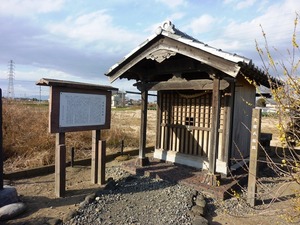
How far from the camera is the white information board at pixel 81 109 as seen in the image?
5059mm

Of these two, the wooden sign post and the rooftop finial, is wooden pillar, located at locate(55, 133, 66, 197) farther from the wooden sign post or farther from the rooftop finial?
the rooftop finial

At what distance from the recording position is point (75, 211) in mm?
4117

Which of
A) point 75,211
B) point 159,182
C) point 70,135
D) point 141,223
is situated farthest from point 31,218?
point 70,135

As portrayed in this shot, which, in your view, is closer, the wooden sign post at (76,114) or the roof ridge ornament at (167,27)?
the wooden sign post at (76,114)

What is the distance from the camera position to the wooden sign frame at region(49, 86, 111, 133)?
4836mm

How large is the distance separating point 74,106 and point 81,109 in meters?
0.21

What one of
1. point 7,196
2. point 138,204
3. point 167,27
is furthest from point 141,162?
point 167,27

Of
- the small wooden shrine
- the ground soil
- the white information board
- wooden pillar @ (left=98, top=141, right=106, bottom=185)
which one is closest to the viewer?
the ground soil

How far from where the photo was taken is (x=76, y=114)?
5312 millimetres

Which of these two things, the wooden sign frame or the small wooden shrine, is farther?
the small wooden shrine

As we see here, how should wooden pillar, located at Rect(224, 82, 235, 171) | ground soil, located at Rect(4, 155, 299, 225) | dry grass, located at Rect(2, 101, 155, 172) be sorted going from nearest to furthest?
ground soil, located at Rect(4, 155, 299, 225), wooden pillar, located at Rect(224, 82, 235, 171), dry grass, located at Rect(2, 101, 155, 172)

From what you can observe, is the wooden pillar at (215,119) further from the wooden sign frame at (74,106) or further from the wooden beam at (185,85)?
the wooden sign frame at (74,106)

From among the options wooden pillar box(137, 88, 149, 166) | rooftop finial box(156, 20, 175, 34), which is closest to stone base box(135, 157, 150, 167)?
wooden pillar box(137, 88, 149, 166)

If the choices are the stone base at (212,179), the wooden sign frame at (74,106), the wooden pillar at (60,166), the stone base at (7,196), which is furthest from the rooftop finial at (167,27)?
the stone base at (7,196)
